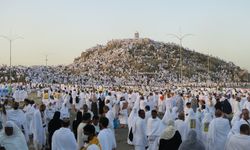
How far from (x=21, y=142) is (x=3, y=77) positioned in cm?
8040

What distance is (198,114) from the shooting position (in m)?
15.5

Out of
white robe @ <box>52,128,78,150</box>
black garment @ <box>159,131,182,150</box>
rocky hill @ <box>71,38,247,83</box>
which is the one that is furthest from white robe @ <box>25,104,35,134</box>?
rocky hill @ <box>71,38,247,83</box>

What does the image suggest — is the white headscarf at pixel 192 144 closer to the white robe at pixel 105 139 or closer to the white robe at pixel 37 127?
the white robe at pixel 105 139

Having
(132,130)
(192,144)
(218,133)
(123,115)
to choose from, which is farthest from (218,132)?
(123,115)

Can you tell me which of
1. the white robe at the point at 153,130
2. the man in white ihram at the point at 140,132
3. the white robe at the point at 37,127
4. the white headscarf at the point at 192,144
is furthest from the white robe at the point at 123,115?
the white headscarf at the point at 192,144

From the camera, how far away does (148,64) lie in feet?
392

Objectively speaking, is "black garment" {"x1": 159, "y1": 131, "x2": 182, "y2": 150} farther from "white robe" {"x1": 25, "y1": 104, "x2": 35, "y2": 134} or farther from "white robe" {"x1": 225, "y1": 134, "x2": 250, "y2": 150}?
"white robe" {"x1": 25, "y1": 104, "x2": 35, "y2": 134}

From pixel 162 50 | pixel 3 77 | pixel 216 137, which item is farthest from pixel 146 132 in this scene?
pixel 162 50

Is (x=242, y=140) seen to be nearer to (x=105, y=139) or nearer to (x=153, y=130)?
(x=105, y=139)

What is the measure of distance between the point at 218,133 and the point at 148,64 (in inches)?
4226

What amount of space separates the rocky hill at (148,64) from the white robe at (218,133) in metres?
82.2

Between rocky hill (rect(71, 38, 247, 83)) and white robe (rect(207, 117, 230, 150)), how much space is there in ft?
270

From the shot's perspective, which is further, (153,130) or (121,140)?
(121,140)

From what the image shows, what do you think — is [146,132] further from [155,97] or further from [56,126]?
[155,97]
